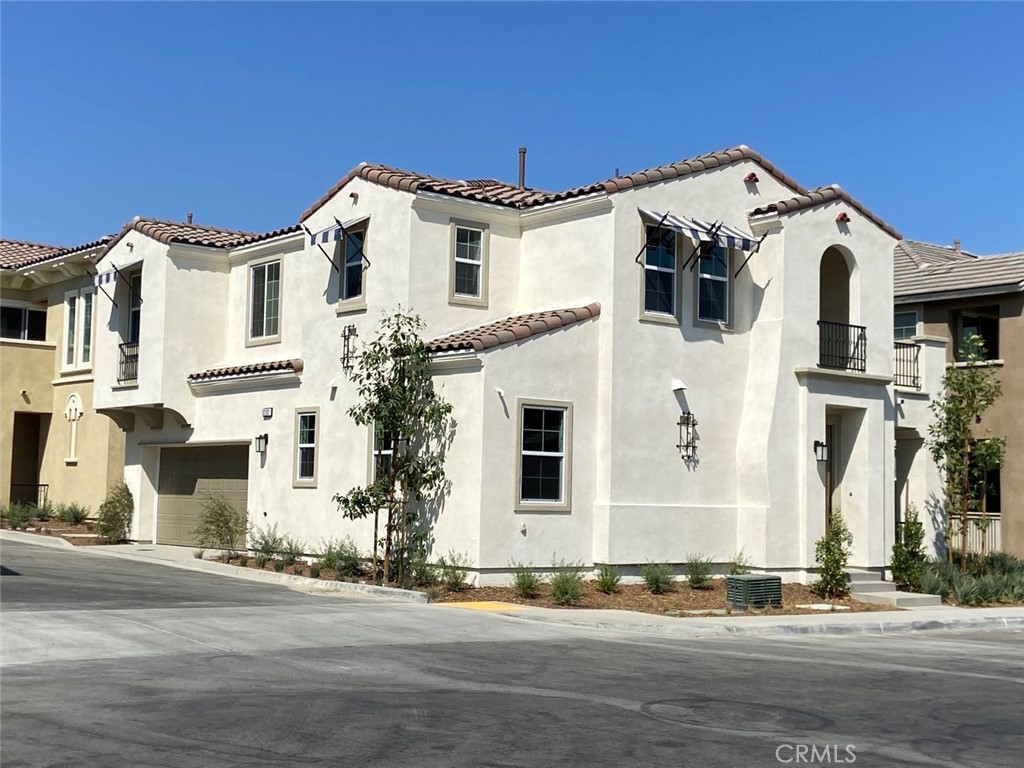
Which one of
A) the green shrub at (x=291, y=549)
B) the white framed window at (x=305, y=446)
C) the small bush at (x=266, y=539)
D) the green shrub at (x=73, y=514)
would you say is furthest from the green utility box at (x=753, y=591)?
the green shrub at (x=73, y=514)

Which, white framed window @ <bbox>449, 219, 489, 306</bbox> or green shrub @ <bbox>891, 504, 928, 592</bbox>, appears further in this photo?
green shrub @ <bbox>891, 504, 928, 592</bbox>

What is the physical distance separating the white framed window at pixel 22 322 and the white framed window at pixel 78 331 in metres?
2.39

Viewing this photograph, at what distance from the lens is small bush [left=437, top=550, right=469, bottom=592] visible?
2036 centimetres

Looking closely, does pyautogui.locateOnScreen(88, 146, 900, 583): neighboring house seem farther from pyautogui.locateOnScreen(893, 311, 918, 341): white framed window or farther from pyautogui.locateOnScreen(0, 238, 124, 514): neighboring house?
pyautogui.locateOnScreen(0, 238, 124, 514): neighboring house

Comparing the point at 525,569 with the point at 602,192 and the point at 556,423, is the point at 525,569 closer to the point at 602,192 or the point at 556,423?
the point at 556,423

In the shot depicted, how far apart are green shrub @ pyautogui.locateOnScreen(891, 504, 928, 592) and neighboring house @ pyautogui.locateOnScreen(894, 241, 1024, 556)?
379 centimetres

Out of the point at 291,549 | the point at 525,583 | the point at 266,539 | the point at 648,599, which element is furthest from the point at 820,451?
the point at 266,539

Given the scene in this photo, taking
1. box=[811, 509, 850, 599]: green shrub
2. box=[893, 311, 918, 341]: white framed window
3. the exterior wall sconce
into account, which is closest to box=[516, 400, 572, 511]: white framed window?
box=[811, 509, 850, 599]: green shrub

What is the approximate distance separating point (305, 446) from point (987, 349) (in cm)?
1623

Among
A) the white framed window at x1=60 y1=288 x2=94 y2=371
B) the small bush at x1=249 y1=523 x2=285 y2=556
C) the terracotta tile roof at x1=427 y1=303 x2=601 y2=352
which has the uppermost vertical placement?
the white framed window at x1=60 y1=288 x2=94 y2=371

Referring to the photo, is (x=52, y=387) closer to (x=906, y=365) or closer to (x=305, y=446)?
(x=305, y=446)

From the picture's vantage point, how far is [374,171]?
23484 mm

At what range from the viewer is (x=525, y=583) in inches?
791

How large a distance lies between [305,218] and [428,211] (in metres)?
3.78
